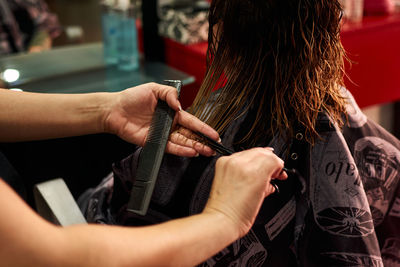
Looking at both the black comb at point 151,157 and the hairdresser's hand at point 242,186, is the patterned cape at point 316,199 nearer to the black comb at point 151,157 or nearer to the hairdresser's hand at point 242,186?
the black comb at point 151,157

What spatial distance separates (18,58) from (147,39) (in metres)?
0.59

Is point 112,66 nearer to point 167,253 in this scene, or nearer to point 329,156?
point 329,156

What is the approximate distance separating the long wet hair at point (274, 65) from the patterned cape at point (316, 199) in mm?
42

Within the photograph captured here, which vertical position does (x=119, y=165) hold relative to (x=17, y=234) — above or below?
below

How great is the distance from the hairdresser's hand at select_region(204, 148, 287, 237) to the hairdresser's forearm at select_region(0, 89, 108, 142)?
466mm

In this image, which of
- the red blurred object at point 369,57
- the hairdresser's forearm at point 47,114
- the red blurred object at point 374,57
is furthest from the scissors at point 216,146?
the red blurred object at point 374,57

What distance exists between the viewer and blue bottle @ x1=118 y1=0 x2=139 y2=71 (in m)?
1.88

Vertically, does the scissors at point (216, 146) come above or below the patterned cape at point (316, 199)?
above

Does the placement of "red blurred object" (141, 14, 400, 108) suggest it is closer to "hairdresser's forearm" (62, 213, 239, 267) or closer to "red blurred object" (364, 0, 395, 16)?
"red blurred object" (364, 0, 395, 16)

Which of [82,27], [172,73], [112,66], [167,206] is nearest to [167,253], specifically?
[167,206]

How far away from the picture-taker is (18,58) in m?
1.91

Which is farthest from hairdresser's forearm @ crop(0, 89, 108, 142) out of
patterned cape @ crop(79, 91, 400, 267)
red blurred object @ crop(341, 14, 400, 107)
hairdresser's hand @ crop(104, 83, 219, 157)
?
red blurred object @ crop(341, 14, 400, 107)

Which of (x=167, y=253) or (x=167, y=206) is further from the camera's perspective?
(x=167, y=206)

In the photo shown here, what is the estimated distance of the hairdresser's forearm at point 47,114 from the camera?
3.48 feet
